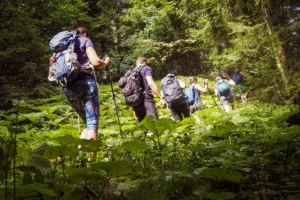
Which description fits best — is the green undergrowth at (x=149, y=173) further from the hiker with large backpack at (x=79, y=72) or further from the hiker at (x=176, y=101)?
the hiker at (x=176, y=101)

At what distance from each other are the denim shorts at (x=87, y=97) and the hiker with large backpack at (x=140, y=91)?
1.35 m

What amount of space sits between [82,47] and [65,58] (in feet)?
0.99

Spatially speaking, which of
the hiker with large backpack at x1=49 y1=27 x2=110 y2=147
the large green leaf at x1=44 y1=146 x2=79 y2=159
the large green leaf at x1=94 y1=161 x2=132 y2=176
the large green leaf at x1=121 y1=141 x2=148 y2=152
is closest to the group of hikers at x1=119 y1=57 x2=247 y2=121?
the hiker with large backpack at x1=49 y1=27 x2=110 y2=147

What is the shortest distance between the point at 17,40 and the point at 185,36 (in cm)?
1037

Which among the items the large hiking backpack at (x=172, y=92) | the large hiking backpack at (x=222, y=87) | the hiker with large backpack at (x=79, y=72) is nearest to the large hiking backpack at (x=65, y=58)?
the hiker with large backpack at (x=79, y=72)

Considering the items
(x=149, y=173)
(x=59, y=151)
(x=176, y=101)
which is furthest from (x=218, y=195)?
(x=176, y=101)

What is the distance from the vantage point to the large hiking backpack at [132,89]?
482 cm

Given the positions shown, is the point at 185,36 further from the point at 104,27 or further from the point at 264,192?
the point at 264,192

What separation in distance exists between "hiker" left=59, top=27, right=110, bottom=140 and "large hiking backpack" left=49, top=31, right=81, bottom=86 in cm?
10

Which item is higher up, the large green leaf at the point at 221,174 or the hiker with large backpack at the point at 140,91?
the hiker with large backpack at the point at 140,91

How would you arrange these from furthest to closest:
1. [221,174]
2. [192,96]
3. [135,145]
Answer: [192,96] → [135,145] → [221,174]

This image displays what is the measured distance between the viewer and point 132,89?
4859 millimetres

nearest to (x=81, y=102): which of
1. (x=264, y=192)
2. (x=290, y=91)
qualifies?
(x=264, y=192)

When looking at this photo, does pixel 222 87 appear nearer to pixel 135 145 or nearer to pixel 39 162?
pixel 135 145
